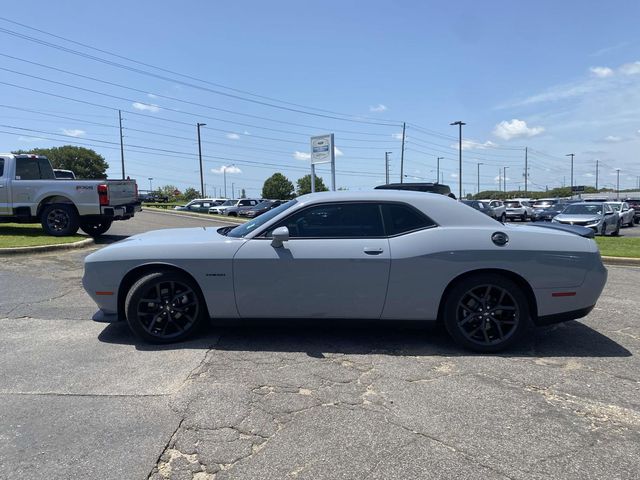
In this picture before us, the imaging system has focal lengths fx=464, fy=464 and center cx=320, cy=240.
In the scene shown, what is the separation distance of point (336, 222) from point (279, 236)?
614 mm

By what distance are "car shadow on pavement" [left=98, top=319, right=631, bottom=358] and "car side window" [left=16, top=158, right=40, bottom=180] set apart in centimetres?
835

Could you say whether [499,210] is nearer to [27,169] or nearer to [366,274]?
[27,169]

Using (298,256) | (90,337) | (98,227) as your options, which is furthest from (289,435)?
(98,227)

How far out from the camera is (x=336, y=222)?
14.8 feet

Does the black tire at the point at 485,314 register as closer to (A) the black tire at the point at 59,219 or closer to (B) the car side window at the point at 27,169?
(A) the black tire at the point at 59,219

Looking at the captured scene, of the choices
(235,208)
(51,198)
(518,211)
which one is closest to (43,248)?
(51,198)

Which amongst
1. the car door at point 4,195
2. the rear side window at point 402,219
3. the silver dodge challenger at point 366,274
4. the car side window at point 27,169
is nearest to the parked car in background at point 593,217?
the silver dodge challenger at point 366,274

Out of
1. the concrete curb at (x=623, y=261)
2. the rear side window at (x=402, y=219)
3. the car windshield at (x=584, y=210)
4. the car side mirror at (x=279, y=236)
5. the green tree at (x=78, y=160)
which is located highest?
the green tree at (x=78, y=160)

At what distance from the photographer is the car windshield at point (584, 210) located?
1903 centimetres

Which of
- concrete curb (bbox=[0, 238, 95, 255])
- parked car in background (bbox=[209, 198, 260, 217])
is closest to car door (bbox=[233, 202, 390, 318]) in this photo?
concrete curb (bbox=[0, 238, 95, 255])

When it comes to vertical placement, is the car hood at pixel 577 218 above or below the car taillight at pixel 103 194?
below

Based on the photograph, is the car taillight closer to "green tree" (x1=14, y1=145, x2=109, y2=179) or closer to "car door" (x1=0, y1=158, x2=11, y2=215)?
"car door" (x1=0, y1=158, x2=11, y2=215)

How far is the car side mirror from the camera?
4.22 m

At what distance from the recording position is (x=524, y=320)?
4.30 m
